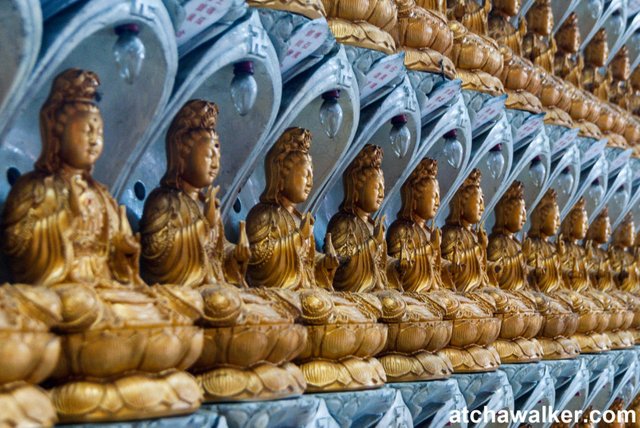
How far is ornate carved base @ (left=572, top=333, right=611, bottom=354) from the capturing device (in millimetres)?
4062

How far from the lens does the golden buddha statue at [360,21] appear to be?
8.21ft

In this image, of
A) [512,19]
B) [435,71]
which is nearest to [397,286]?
[435,71]

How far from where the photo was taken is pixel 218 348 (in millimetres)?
1979

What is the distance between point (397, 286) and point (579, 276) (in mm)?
1687

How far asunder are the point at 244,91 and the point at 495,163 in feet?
4.87

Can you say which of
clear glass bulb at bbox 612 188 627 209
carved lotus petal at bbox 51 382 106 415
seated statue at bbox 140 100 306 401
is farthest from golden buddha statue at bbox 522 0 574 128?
carved lotus petal at bbox 51 382 106 415

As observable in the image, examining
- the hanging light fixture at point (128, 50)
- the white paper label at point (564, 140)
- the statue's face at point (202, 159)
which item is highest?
the hanging light fixture at point (128, 50)

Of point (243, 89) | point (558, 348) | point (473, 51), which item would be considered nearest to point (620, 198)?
point (558, 348)

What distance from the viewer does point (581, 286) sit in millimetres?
4324

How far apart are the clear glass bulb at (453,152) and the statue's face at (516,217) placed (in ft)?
1.90

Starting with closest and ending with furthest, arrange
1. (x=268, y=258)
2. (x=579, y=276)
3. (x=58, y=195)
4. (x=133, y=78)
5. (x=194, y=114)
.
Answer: (x=58, y=195)
(x=133, y=78)
(x=194, y=114)
(x=268, y=258)
(x=579, y=276)

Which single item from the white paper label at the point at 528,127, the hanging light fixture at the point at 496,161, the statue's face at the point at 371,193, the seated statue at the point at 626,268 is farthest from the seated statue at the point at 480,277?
the seated statue at the point at 626,268

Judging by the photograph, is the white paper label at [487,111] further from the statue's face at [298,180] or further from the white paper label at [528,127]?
the statue's face at [298,180]

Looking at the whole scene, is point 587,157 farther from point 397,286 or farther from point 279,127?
point 279,127
